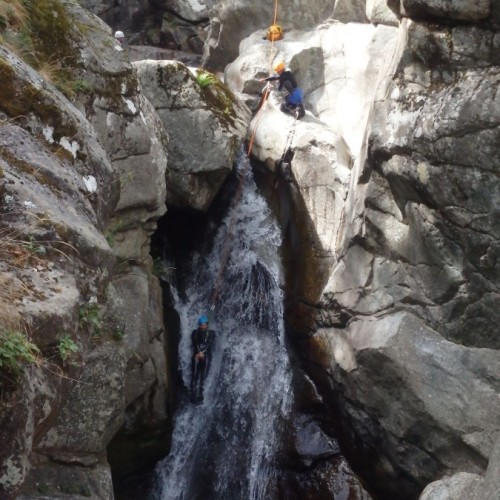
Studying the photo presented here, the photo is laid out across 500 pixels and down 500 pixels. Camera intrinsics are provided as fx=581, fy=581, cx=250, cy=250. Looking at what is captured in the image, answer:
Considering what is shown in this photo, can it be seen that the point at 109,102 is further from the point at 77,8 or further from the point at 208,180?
the point at 208,180

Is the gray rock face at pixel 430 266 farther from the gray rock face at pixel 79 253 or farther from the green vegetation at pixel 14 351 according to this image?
the green vegetation at pixel 14 351

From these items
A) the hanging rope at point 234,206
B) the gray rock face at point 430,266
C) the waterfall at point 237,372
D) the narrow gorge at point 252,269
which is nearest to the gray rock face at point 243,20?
the narrow gorge at point 252,269

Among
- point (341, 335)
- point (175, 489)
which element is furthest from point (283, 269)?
point (175, 489)

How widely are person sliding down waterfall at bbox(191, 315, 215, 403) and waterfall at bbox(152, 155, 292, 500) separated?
0.22 metres

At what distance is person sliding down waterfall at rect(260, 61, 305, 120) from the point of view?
13.3m

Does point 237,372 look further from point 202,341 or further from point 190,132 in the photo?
point 190,132

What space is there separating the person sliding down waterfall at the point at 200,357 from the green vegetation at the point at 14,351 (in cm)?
759

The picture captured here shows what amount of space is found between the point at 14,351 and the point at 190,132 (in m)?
9.25

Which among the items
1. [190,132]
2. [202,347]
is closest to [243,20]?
[190,132]

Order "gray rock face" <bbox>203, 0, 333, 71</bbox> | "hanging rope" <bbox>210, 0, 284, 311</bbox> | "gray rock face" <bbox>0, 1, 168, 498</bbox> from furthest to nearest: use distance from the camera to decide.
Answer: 1. "gray rock face" <bbox>203, 0, 333, 71</bbox>
2. "hanging rope" <bbox>210, 0, 284, 311</bbox>
3. "gray rock face" <bbox>0, 1, 168, 498</bbox>

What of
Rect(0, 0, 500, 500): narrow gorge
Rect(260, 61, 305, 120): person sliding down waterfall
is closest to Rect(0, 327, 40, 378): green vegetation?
Rect(0, 0, 500, 500): narrow gorge

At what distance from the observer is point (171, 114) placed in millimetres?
12414

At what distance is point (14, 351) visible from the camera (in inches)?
144

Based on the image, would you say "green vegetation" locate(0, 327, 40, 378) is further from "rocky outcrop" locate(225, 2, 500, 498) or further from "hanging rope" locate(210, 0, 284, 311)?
"hanging rope" locate(210, 0, 284, 311)
